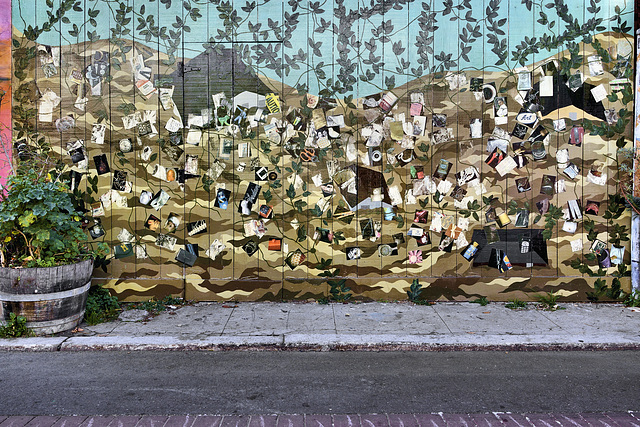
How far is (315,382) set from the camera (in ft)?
13.7

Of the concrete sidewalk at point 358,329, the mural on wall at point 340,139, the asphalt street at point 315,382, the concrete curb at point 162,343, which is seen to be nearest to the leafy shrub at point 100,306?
the concrete sidewalk at point 358,329

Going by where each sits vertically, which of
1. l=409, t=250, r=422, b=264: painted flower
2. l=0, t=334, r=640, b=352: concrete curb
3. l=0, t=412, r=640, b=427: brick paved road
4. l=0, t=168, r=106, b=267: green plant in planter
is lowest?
l=0, t=412, r=640, b=427: brick paved road

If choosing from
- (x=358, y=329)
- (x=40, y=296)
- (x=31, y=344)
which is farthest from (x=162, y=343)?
(x=358, y=329)

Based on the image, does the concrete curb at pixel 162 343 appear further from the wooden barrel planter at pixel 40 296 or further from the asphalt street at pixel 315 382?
the wooden barrel planter at pixel 40 296

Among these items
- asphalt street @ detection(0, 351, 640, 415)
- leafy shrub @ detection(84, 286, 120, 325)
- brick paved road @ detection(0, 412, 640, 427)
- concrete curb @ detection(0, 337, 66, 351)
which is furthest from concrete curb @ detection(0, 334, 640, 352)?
brick paved road @ detection(0, 412, 640, 427)

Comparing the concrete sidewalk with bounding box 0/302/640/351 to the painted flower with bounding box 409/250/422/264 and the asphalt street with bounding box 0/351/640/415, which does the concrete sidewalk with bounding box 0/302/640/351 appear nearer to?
the asphalt street with bounding box 0/351/640/415

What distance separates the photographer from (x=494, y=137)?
659cm

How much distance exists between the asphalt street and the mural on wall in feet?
6.27

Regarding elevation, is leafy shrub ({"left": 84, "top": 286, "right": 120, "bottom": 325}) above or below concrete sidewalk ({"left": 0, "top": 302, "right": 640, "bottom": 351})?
above

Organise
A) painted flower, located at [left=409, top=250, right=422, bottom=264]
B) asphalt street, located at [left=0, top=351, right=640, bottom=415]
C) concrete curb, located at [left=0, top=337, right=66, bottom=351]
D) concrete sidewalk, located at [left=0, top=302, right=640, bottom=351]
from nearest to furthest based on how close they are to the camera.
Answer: asphalt street, located at [left=0, top=351, right=640, bottom=415] → concrete curb, located at [left=0, top=337, right=66, bottom=351] → concrete sidewalk, located at [left=0, top=302, right=640, bottom=351] → painted flower, located at [left=409, top=250, right=422, bottom=264]

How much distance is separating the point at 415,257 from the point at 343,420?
3.56 metres

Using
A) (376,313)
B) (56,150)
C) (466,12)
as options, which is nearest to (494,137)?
(466,12)

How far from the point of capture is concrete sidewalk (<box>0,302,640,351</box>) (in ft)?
16.6

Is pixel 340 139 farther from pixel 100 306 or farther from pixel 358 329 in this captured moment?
pixel 100 306
